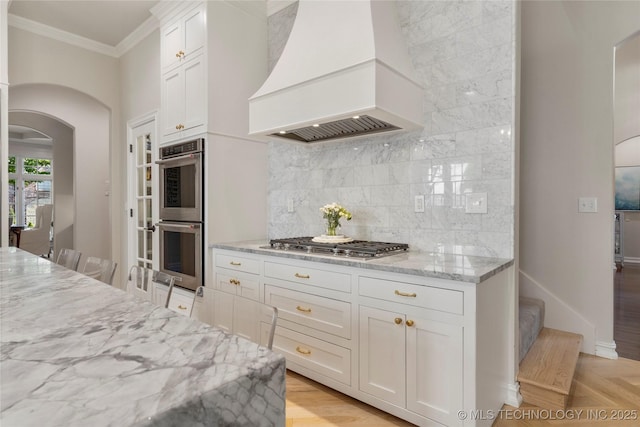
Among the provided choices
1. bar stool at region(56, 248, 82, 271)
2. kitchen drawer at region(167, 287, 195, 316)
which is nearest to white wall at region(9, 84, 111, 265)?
kitchen drawer at region(167, 287, 195, 316)

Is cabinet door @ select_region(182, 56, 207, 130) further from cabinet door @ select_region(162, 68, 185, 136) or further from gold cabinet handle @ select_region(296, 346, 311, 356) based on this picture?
gold cabinet handle @ select_region(296, 346, 311, 356)

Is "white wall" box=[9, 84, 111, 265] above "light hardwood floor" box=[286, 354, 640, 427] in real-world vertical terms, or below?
above

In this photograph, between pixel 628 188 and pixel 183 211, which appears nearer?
pixel 183 211

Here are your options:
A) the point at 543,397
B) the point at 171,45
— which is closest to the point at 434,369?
the point at 543,397

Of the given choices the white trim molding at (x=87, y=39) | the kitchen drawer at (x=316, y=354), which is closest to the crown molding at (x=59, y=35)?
the white trim molding at (x=87, y=39)

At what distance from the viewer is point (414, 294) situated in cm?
178

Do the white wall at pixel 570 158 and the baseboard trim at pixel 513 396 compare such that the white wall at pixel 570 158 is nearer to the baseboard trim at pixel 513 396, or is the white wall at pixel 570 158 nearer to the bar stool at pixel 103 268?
the baseboard trim at pixel 513 396

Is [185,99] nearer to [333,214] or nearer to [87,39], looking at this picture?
[333,214]

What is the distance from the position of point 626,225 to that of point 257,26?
7.37 m

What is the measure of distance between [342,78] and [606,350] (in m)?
2.76

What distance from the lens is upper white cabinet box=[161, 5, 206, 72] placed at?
303 centimetres

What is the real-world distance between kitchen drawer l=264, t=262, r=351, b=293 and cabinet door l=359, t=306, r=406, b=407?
7.4 inches

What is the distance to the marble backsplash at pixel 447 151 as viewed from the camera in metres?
2.11

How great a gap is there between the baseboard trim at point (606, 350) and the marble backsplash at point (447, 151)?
139 cm
